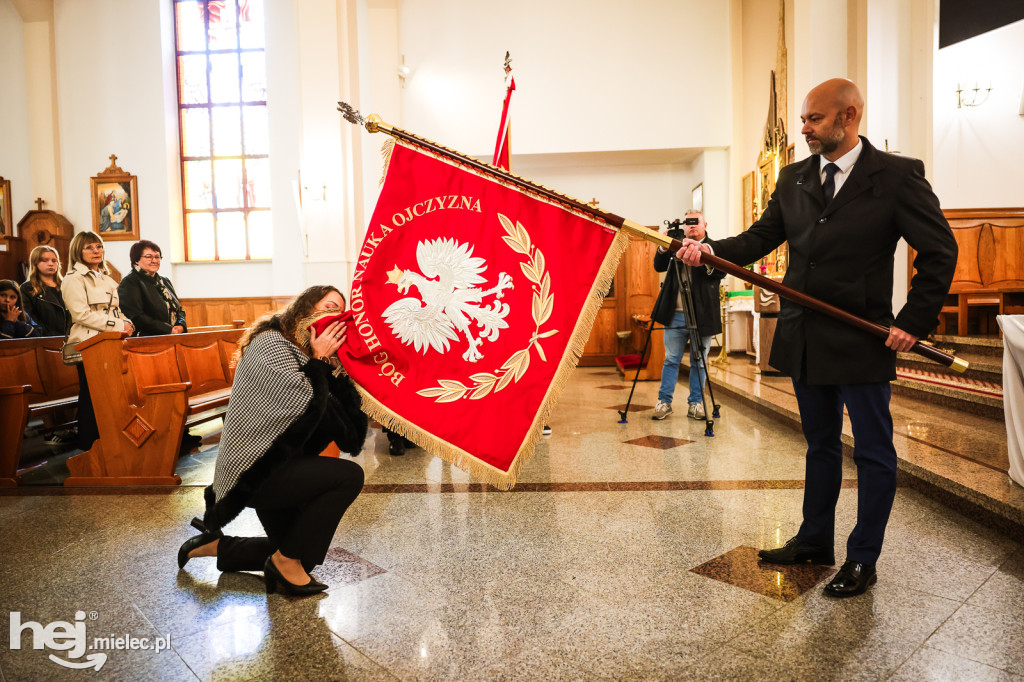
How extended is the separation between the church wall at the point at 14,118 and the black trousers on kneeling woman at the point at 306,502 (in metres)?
10.6

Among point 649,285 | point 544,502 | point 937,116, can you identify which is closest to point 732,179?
point 649,285

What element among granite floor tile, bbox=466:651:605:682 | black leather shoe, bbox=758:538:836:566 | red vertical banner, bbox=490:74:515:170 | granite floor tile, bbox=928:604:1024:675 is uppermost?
red vertical banner, bbox=490:74:515:170

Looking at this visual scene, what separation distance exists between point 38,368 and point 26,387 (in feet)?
3.50

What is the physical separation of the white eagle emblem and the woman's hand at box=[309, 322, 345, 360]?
17 cm

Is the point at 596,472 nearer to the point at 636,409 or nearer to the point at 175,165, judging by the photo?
the point at 636,409

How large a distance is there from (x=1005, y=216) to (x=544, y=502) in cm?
576

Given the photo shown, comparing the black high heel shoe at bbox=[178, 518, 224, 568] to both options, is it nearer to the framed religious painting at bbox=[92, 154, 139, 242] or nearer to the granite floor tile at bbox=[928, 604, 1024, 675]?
the granite floor tile at bbox=[928, 604, 1024, 675]

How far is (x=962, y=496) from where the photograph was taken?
2.71m

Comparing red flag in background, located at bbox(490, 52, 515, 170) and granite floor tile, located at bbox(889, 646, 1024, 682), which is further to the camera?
red flag in background, located at bbox(490, 52, 515, 170)

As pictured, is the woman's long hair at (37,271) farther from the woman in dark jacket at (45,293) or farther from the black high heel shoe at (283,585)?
the black high heel shoe at (283,585)

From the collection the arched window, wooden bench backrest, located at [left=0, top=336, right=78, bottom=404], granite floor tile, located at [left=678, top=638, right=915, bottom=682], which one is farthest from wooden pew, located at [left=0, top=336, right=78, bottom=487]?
the arched window

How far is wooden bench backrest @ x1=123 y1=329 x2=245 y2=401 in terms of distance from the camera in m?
3.93

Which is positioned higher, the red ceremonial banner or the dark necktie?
the dark necktie

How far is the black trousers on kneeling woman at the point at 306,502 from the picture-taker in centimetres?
208
